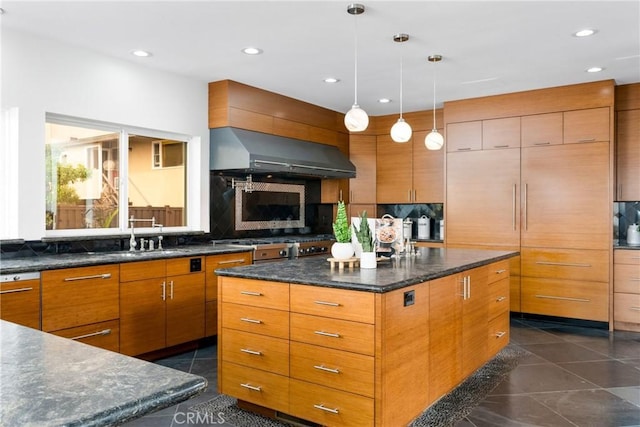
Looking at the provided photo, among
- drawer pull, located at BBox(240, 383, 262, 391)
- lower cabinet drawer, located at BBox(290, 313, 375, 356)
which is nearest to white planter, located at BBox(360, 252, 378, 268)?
lower cabinet drawer, located at BBox(290, 313, 375, 356)

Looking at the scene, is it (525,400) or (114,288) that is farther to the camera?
(114,288)

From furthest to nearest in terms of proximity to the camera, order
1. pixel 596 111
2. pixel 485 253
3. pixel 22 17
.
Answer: pixel 596 111
pixel 485 253
pixel 22 17

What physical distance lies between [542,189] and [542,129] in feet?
2.19

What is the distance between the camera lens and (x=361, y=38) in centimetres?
380

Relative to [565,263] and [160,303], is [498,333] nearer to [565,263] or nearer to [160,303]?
[565,263]

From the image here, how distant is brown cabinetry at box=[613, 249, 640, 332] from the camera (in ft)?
16.2

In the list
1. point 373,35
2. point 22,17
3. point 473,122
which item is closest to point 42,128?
point 22,17

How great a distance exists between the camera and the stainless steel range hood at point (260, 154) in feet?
16.0

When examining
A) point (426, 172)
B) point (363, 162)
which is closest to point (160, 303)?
point (363, 162)

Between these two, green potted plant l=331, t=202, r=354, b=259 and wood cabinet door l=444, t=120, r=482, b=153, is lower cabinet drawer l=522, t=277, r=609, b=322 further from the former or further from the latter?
green potted plant l=331, t=202, r=354, b=259

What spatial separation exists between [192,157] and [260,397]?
3.05m

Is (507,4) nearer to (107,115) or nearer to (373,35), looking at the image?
(373,35)

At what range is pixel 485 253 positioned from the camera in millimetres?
4004

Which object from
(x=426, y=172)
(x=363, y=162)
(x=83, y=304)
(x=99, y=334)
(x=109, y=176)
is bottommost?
(x=99, y=334)
